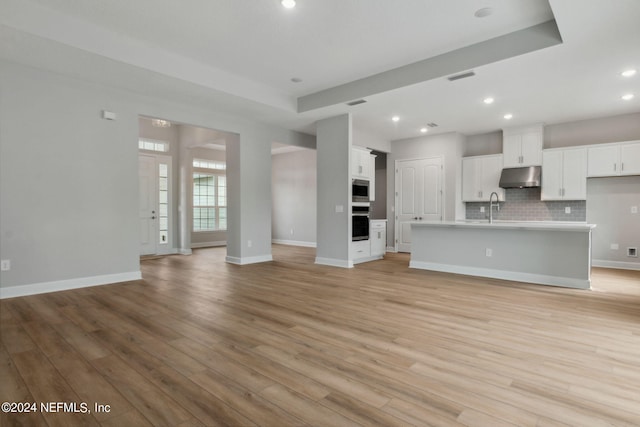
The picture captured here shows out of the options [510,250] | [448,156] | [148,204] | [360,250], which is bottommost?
[360,250]

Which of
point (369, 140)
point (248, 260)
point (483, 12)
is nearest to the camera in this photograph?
point (483, 12)

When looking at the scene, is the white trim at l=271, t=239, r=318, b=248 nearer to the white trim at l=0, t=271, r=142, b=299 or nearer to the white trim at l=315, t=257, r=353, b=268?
the white trim at l=315, t=257, r=353, b=268

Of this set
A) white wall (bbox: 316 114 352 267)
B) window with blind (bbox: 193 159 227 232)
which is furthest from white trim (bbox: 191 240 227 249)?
white wall (bbox: 316 114 352 267)

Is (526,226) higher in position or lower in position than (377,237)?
higher

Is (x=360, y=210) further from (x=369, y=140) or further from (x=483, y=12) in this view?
(x=483, y=12)

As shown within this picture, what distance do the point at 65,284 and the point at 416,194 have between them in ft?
23.1

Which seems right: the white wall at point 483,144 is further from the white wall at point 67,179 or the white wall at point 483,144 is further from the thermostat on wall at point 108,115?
the thermostat on wall at point 108,115

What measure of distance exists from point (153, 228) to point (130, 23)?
521 cm

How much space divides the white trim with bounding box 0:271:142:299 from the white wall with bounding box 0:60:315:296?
0.5 inches

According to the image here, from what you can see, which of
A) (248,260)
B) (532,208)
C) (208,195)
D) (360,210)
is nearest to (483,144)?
(532,208)

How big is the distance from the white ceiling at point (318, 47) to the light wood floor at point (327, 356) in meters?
2.81

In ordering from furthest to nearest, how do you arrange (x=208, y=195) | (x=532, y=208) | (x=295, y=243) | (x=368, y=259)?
1. (x=295, y=243)
2. (x=208, y=195)
3. (x=532, y=208)
4. (x=368, y=259)

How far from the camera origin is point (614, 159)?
19.9 ft

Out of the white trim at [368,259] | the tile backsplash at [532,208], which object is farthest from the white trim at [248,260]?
the tile backsplash at [532,208]
